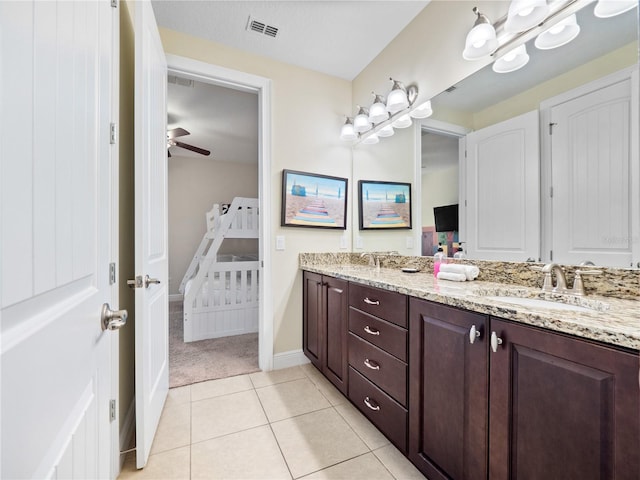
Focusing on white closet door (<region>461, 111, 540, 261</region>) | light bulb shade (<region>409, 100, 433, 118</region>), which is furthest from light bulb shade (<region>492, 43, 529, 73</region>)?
light bulb shade (<region>409, 100, 433, 118</region>)

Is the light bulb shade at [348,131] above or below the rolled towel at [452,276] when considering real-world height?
above

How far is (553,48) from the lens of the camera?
1.32 m

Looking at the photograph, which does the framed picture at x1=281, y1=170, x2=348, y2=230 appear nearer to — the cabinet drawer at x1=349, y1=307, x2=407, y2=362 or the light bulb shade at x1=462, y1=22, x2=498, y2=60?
the cabinet drawer at x1=349, y1=307, x2=407, y2=362

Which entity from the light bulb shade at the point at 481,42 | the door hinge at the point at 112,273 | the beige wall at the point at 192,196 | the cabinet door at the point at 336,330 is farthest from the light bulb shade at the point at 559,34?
the beige wall at the point at 192,196

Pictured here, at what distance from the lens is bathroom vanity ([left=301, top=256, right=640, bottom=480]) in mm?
687

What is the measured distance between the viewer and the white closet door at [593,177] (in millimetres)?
1091

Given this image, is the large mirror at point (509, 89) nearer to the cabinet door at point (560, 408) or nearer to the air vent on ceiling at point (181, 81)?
the cabinet door at point (560, 408)

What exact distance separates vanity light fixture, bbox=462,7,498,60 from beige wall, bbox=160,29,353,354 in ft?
4.30

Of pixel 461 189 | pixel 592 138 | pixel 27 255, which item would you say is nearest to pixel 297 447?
pixel 27 255

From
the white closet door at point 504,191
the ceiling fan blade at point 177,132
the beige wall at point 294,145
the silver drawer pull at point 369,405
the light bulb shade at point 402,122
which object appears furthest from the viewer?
Answer: the ceiling fan blade at point 177,132

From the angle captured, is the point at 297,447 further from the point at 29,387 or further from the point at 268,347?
the point at 29,387

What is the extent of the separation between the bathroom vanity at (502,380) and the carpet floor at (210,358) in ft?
4.10

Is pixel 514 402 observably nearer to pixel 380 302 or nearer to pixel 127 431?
pixel 380 302

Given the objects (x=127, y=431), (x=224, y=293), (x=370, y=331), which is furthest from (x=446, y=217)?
(x=224, y=293)
